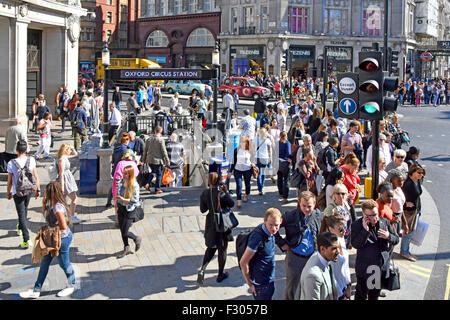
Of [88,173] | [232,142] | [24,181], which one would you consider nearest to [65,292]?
[24,181]

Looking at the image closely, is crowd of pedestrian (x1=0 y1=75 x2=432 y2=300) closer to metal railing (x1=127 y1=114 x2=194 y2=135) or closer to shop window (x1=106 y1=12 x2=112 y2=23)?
metal railing (x1=127 y1=114 x2=194 y2=135)

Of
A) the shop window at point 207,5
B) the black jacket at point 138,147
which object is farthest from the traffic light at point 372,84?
the shop window at point 207,5

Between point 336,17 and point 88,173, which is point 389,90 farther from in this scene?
point 336,17

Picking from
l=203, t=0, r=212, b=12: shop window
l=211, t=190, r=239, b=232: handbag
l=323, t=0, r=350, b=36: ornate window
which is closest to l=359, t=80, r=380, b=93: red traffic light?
l=211, t=190, r=239, b=232: handbag

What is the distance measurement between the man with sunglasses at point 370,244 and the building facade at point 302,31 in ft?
141

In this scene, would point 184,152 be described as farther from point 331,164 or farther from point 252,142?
point 331,164

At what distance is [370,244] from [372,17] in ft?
161

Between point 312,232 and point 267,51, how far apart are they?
4460 cm

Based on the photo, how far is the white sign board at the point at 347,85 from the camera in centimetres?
867

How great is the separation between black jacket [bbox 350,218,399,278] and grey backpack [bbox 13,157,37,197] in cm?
565

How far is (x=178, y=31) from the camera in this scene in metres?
58.2

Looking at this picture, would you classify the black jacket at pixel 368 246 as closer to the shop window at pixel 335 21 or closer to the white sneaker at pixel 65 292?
the white sneaker at pixel 65 292

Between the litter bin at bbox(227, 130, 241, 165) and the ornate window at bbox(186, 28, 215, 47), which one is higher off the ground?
the ornate window at bbox(186, 28, 215, 47)

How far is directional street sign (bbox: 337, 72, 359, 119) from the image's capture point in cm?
866
